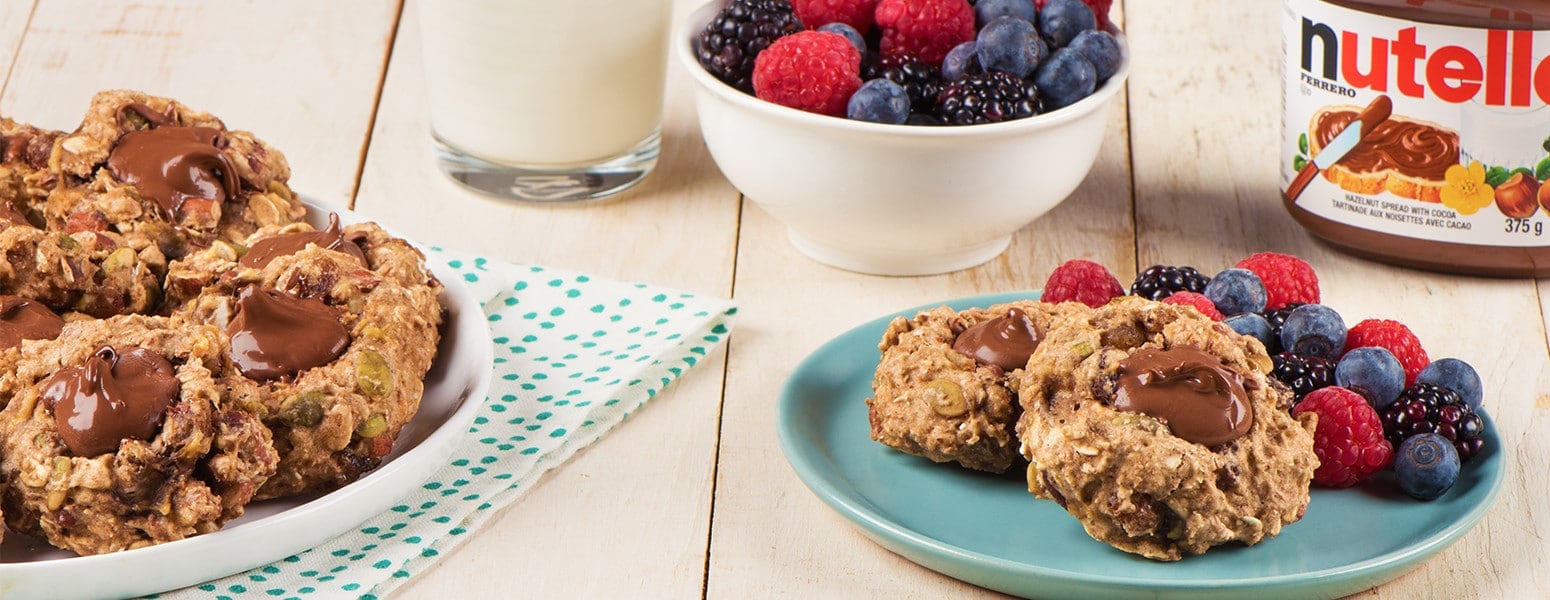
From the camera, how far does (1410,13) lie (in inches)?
85.0

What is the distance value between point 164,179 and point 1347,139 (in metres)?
1.48

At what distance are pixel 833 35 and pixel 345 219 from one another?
653 mm

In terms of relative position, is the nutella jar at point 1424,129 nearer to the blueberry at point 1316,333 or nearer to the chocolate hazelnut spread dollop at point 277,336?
the blueberry at point 1316,333

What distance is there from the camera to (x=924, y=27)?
7.36 ft

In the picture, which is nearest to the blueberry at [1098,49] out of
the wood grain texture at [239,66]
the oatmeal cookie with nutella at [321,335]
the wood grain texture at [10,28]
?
the oatmeal cookie with nutella at [321,335]

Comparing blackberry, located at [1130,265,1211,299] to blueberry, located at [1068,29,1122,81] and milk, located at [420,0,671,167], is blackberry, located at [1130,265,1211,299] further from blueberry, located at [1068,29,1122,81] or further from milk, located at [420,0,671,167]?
milk, located at [420,0,671,167]

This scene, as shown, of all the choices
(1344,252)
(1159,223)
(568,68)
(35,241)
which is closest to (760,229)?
Result: (568,68)

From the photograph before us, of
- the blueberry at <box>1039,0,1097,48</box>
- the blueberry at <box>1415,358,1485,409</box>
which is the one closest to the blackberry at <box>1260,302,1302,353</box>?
the blueberry at <box>1415,358,1485,409</box>

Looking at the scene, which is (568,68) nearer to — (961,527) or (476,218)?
(476,218)

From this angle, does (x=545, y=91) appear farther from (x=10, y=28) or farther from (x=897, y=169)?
(x=10, y=28)

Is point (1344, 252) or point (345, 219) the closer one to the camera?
point (345, 219)

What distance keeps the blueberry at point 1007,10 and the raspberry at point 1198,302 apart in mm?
473

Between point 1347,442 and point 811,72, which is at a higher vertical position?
point 811,72

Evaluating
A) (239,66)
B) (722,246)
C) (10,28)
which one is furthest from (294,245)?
(10,28)
